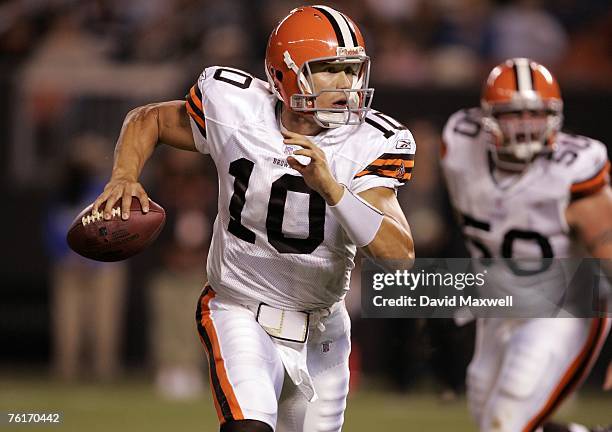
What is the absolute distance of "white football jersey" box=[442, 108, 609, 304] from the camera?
16.1ft

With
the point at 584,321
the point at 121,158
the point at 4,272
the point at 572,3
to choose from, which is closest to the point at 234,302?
the point at 121,158

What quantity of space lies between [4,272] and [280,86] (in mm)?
4791

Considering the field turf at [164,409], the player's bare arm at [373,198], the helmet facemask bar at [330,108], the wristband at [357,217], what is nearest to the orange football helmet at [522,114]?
the helmet facemask bar at [330,108]

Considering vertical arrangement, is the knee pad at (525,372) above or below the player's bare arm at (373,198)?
below

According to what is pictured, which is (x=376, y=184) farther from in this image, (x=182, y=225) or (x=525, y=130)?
(x=182, y=225)

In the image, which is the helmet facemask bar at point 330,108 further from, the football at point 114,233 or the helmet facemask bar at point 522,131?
the helmet facemask bar at point 522,131

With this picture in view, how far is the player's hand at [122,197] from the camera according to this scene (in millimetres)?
3672

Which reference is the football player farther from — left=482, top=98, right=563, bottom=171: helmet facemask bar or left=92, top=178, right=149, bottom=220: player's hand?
left=482, top=98, right=563, bottom=171: helmet facemask bar

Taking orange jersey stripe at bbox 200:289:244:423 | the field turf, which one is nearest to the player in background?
orange jersey stripe at bbox 200:289:244:423

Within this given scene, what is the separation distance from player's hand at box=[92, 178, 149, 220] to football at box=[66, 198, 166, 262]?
0.02m

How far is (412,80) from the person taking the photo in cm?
849

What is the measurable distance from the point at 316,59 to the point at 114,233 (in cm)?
83

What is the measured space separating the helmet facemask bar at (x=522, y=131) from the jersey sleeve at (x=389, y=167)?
1.31 m

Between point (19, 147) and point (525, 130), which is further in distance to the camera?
point (19, 147)
